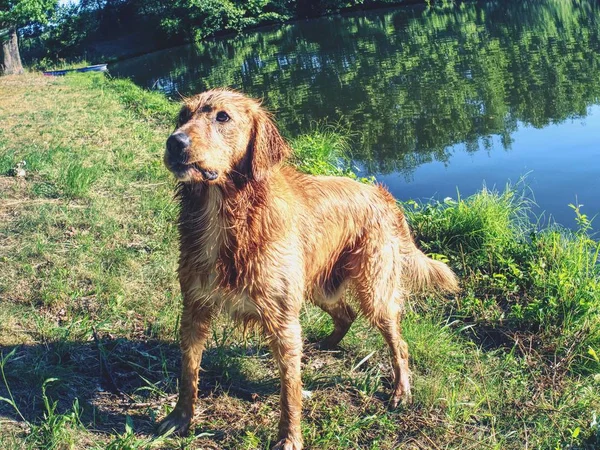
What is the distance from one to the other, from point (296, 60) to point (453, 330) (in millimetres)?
21882

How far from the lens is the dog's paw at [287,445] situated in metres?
3.33

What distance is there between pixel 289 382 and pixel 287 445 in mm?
356

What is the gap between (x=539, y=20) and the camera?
83.8 feet

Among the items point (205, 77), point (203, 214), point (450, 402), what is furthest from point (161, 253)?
point (205, 77)

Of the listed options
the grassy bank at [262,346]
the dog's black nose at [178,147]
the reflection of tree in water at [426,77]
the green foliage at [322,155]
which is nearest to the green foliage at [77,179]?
the grassy bank at [262,346]

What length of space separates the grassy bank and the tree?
60.5ft

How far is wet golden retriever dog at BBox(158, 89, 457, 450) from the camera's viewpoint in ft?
10.3

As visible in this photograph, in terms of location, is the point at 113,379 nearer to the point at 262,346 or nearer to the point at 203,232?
the point at 262,346

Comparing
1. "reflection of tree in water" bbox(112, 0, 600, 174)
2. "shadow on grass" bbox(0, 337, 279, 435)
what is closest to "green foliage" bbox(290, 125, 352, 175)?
"reflection of tree in water" bbox(112, 0, 600, 174)

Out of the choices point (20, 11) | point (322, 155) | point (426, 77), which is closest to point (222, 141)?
point (322, 155)

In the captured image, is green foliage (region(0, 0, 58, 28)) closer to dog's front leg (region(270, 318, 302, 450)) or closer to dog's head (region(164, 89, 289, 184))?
dog's head (region(164, 89, 289, 184))

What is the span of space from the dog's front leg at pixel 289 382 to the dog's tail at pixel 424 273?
127 centimetres

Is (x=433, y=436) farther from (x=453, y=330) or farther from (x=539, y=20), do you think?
(x=539, y=20)

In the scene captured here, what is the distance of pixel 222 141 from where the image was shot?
10.2ft
